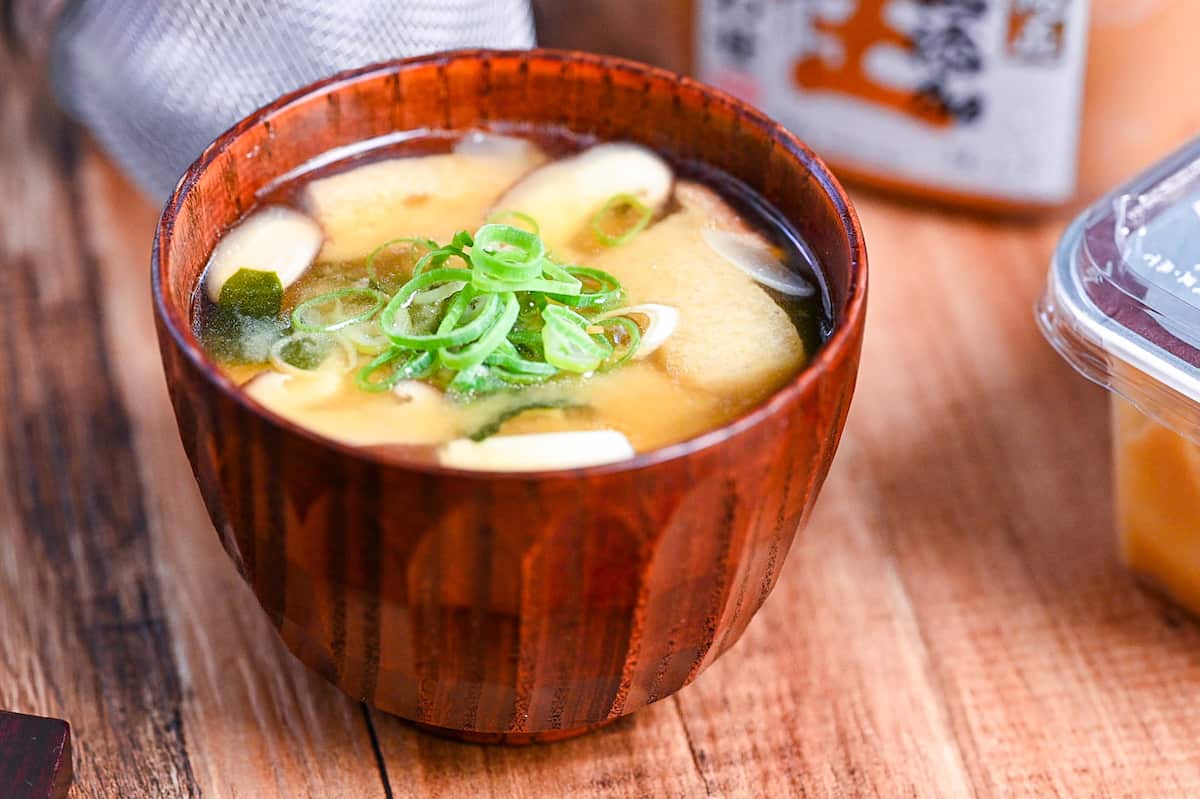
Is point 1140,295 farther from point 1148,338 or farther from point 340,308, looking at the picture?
point 340,308

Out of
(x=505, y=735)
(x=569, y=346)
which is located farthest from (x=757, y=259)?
(x=505, y=735)

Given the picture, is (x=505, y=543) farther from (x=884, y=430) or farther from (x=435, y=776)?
(x=884, y=430)

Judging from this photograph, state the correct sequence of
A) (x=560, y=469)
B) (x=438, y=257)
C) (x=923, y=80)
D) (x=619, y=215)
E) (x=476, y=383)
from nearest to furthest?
(x=560, y=469) < (x=476, y=383) < (x=438, y=257) < (x=619, y=215) < (x=923, y=80)

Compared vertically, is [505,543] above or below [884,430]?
above

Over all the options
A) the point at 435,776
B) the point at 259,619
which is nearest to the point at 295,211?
the point at 259,619

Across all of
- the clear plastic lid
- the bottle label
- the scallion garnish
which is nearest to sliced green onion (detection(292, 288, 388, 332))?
the scallion garnish
